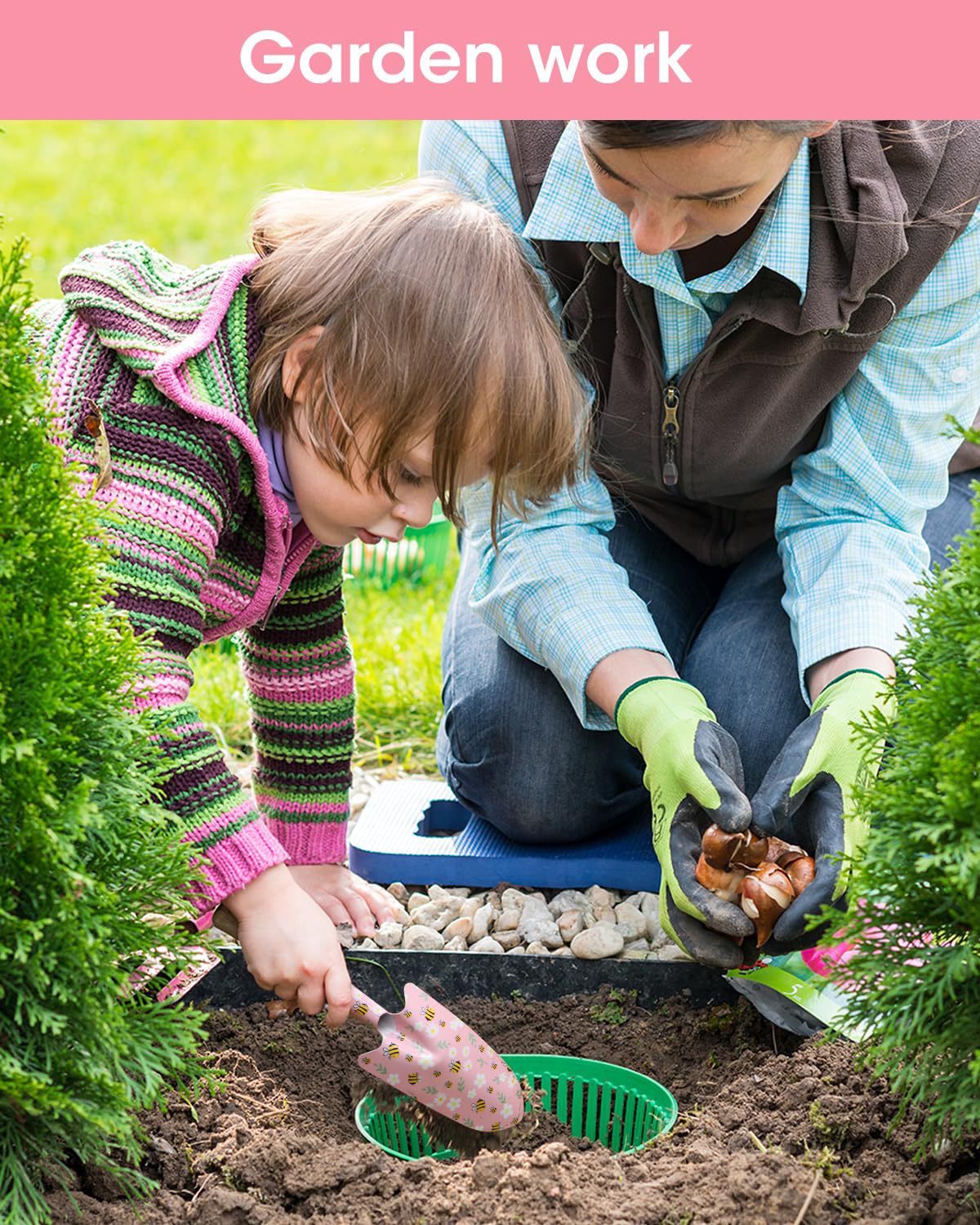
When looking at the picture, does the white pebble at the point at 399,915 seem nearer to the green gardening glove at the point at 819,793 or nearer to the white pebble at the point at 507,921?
the white pebble at the point at 507,921

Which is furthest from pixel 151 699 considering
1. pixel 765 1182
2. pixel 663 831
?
pixel 765 1182

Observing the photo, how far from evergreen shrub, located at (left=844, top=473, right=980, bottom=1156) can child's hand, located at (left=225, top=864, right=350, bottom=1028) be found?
2.30 ft

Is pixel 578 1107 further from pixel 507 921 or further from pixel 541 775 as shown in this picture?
pixel 541 775

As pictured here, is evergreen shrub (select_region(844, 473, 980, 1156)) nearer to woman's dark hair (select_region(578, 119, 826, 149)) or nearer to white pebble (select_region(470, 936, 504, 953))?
woman's dark hair (select_region(578, 119, 826, 149))

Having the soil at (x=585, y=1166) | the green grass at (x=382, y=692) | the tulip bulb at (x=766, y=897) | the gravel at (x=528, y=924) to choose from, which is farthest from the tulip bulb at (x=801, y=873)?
the green grass at (x=382, y=692)

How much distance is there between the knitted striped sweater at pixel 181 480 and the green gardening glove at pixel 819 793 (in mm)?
736

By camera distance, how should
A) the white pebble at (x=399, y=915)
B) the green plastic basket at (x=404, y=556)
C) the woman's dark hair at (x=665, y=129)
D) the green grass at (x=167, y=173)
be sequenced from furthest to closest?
1. the green grass at (x=167, y=173)
2. the green plastic basket at (x=404, y=556)
3. the white pebble at (x=399, y=915)
4. the woman's dark hair at (x=665, y=129)

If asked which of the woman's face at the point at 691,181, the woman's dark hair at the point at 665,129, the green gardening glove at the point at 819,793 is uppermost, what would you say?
the woman's dark hair at the point at 665,129

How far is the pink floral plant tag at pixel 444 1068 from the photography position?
188 cm

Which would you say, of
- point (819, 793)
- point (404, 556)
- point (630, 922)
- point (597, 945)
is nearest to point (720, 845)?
point (819, 793)

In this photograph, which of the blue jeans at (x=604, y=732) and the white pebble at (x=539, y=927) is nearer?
the white pebble at (x=539, y=927)

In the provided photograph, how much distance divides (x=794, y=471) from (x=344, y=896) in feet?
3.78

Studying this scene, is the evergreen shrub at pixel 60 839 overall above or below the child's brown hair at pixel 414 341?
below
